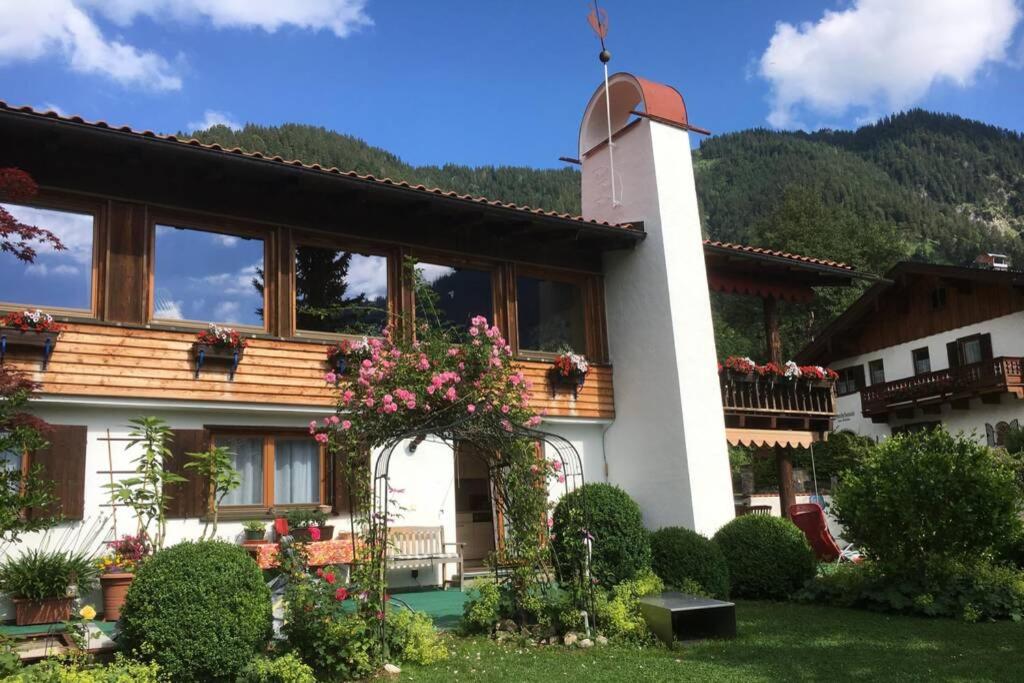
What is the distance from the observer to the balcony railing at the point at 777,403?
47.4 ft

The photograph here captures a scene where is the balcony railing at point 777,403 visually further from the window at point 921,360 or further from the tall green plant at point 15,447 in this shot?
the window at point 921,360

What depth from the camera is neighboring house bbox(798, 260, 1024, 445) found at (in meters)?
25.8

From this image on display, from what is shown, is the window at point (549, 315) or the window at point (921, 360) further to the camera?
the window at point (921, 360)

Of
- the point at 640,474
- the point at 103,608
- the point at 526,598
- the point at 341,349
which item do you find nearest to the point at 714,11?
the point at 640,474

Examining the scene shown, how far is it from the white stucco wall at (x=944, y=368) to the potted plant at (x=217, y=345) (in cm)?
2059

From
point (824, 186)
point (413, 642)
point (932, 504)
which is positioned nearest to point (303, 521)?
point (413, 642)

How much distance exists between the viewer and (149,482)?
9.87m

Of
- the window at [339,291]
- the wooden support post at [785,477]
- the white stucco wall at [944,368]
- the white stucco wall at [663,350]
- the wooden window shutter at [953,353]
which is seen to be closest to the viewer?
the window at [339,291]

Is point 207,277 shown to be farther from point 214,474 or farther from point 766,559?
point 766,559

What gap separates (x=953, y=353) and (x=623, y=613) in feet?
76.8

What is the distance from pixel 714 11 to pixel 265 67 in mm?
10132

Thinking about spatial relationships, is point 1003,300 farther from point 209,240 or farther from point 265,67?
point 209,240

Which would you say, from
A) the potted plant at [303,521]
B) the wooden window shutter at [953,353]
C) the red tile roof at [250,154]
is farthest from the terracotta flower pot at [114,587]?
the wooden window shutter at [953,353]

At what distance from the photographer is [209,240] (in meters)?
11.2
